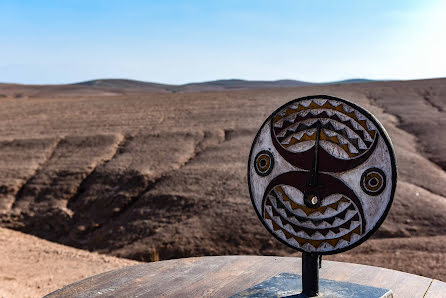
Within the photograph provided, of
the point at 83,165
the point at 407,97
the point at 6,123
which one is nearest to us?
the point at 83,165

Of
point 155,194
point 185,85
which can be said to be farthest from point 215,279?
point 185,85

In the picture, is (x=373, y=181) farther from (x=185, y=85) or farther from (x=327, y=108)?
(x=185, y=85)

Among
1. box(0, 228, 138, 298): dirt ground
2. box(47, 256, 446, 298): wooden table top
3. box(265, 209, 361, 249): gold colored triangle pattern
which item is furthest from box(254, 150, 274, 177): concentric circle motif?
box(0, 228, 138, 298): dirt ground

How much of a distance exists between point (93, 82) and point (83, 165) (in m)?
93.1

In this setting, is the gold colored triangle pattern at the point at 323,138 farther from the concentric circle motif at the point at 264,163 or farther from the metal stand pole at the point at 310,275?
the metal stand pole at the point at 310,275

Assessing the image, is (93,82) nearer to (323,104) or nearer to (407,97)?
(407,97)

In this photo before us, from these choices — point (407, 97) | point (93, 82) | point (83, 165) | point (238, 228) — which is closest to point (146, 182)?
point (83, 165)

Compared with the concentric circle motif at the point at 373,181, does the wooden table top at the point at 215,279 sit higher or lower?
lower

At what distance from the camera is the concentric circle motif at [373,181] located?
7.75ft

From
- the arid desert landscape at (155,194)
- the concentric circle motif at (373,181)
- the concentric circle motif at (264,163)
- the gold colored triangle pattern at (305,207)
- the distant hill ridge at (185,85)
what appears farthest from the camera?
the distant hill ridge at (185,85)

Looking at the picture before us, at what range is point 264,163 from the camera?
8.82ft

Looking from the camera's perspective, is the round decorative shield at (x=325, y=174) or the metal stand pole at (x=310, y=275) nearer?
the round decorative shield at (x=325, y=174)

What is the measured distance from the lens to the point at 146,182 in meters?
10.5

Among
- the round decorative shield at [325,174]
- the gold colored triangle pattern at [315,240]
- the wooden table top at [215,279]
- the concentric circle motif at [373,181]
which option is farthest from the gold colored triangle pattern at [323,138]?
the wooden table top at [215,279]
